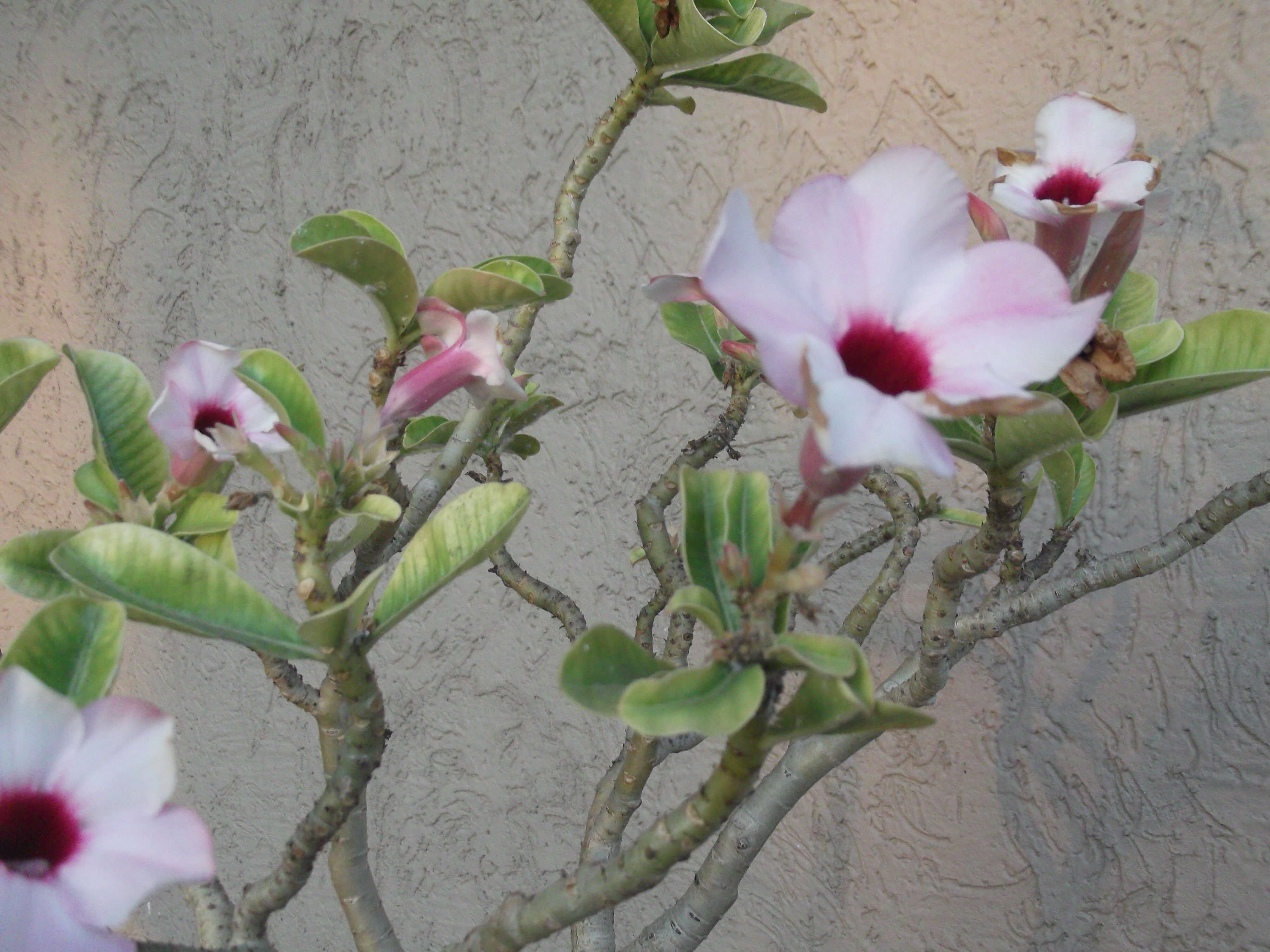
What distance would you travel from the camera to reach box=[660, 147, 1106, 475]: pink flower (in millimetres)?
A: 212

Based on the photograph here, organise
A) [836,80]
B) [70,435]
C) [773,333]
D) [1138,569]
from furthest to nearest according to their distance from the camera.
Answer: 1. [70,435]
2. [836,80]
3. [1138,569]
4. [773,333]

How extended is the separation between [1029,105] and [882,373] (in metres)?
1.00

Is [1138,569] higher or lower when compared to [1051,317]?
lower

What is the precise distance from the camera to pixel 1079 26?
1054 millimetres

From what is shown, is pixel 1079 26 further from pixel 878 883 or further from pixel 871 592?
pixel 878 883

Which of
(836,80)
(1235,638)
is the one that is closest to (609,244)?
(836,80)

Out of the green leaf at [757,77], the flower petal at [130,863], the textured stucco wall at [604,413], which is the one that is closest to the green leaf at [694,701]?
the flower petal at [130,863]

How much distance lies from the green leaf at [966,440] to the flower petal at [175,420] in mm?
311

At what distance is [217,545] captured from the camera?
1.34 ft

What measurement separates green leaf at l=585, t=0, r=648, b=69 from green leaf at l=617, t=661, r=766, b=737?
0.45 meters

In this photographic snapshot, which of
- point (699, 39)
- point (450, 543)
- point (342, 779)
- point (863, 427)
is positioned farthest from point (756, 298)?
point (699, 39)

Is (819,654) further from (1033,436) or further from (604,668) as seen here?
(1033,436)

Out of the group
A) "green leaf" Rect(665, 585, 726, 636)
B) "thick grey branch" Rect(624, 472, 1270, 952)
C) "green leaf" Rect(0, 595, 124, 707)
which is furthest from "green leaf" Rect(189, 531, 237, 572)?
"thick grey branch" Rect(624, 472, 1270, 952)

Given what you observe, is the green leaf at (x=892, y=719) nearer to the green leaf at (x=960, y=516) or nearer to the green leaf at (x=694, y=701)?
the green leaf at (x=694, y=701)
